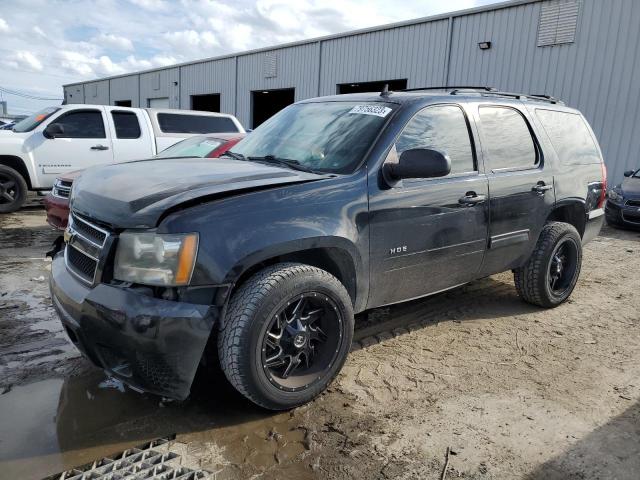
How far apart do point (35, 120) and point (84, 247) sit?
25.0ft

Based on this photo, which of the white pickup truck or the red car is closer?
the red car

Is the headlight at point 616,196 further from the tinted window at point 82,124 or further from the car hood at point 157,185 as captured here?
the tinted window at point 82,124

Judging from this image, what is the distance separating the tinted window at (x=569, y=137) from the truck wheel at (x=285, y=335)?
2.85m

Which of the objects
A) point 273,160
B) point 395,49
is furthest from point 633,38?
point 273,160

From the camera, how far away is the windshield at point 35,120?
8945mm

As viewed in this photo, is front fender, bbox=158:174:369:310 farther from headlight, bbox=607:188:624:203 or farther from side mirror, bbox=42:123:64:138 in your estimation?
headlight, bbox=607:188:624:203

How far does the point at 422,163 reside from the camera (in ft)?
10.1

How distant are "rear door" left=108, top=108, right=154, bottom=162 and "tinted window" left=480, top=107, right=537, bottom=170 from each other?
6782mm

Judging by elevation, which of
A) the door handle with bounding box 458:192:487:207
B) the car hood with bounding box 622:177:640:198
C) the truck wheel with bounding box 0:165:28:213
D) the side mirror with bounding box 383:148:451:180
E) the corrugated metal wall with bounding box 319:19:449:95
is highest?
the corrugated metal wall with bounding box 319:19:449:95

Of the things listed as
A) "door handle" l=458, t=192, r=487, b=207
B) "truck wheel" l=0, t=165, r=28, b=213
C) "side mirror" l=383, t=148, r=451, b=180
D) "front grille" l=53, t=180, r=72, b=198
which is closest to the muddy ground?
"door handle" l=458, t=192, r=487, b=207

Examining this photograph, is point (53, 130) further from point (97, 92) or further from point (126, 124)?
point (97, 92)

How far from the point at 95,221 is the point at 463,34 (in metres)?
14.1

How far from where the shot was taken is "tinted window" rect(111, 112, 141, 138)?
9.24 metres

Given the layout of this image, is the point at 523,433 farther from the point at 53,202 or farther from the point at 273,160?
the point at 53,202
